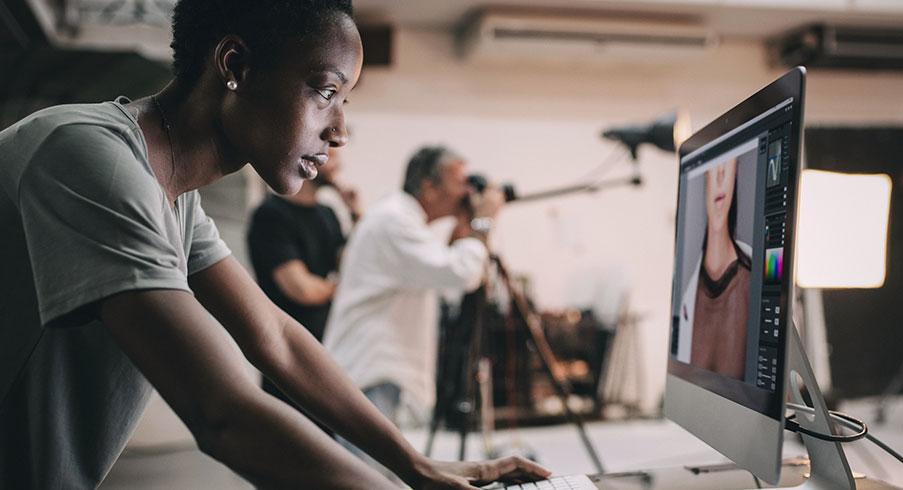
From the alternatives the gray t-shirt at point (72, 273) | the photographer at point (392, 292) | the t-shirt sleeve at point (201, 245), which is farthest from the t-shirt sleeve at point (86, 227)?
the photographer at point (392, 292)

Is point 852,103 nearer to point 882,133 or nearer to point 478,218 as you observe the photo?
point 882,133

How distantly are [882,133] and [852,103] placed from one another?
28cm

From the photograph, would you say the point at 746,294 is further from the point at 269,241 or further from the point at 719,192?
the point at 269,241

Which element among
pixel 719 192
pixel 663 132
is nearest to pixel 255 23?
pixel 719 192

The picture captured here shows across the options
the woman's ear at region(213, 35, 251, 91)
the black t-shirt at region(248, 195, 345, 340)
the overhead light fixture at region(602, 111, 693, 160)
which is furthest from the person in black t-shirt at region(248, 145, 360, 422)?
the woman's ear at region(213, 35, 251, 91)

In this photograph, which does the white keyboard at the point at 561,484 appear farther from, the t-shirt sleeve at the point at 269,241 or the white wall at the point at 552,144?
the white wall at the point at 552,144

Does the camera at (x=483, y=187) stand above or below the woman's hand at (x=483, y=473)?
above

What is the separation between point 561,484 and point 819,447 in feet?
1.00

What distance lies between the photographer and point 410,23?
4309 millimetres

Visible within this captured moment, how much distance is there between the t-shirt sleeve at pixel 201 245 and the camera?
0.93 meters

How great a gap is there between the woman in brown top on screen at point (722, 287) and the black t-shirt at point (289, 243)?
2.18 m

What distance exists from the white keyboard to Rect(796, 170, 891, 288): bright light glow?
4.72ft

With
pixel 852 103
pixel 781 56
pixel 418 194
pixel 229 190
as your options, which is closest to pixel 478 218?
pixel 418 194

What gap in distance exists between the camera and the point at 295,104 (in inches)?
30.3
